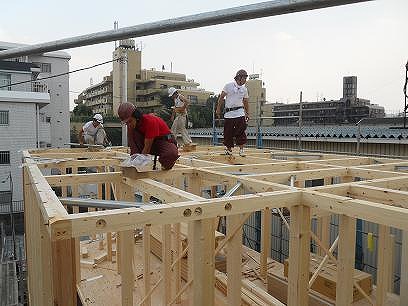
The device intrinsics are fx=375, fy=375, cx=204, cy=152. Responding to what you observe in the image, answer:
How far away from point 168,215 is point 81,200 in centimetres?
92

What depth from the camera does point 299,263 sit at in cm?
287

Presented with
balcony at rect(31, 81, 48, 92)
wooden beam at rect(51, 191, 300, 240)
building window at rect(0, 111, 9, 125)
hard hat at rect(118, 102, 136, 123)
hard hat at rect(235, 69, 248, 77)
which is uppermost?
balcony at rect(31, 81, 48, 92)

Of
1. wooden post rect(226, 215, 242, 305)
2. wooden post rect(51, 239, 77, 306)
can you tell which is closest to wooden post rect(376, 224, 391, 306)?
wooden post rect(226, 215, 242, 305)

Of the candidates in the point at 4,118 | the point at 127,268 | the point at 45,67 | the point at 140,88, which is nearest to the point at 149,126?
the point at 127,268

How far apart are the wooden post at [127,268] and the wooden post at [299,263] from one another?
129cm

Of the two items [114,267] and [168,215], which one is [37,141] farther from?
[168,215]

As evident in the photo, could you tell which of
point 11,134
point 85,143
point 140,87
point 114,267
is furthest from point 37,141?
point 140,87

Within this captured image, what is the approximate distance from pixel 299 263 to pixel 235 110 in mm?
4263

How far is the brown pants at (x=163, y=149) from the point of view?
429 cm

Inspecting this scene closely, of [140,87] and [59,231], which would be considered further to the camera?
[140,87]

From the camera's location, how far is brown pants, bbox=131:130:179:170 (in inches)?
169

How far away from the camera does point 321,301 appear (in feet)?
16.0

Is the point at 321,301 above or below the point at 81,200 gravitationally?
below

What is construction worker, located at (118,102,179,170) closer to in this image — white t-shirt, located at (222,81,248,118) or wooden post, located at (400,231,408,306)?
white t-shirt, located at (222,81,248,118)
